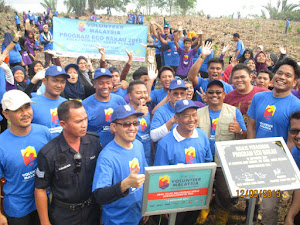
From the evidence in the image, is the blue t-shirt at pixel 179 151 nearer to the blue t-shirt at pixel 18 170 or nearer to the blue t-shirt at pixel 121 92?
the blue t-shirt at pixel 18 170

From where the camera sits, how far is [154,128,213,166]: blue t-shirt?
10.3 feet

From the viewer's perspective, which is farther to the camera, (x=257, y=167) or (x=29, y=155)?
(x=29, y=155)

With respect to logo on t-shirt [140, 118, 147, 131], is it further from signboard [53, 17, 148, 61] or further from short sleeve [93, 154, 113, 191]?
signboard [53, 17, 148, 61]

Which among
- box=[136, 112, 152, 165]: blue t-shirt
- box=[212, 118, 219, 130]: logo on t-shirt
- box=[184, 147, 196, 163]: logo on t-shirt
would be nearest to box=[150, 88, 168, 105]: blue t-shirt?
box=[136, 112, 152, 165]: blue t-shirt

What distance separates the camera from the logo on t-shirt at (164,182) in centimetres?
243

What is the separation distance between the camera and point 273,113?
139 inches

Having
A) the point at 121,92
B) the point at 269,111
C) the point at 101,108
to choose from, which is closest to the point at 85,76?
the point at 121,92

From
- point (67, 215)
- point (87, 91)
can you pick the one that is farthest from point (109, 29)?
point (67, 215)

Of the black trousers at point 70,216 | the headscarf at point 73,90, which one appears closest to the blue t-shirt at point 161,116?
the black trousers at point 70,216

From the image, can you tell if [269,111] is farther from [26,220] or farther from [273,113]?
[26,220]

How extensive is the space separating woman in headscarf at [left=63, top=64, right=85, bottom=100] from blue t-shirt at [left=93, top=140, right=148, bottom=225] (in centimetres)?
281

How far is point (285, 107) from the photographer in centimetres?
346

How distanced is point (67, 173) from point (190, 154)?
1.57 metres

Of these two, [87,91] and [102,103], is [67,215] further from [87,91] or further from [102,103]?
[87,91]
